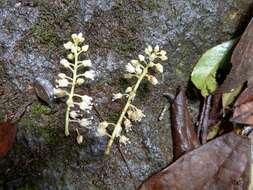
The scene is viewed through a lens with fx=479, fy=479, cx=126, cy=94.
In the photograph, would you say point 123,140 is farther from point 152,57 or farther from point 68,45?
point 68,45

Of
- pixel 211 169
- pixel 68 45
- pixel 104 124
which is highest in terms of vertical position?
pixel 68 45

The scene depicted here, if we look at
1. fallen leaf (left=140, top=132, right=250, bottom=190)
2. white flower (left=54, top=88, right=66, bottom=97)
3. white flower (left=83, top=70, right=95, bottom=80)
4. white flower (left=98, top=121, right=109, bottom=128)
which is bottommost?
fallen leaf (left=140, top=132, right=250, bottom=190)

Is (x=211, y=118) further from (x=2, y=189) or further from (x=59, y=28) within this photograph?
(x=2, y=189)

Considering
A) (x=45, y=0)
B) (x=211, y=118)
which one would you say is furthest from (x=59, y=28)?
(x=211, y=118)

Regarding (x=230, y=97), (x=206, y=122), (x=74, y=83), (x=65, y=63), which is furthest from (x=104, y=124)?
(x=230, y=97)

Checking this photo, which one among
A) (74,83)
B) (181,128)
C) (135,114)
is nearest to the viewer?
(74,83)

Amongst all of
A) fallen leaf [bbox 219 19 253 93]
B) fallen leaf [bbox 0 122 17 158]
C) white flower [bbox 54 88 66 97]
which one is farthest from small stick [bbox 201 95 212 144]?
fallen leaf [bbox 0 122 17 158]

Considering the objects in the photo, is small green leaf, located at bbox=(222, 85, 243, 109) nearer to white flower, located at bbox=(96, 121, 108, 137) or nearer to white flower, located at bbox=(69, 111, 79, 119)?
white flower, located at bbox=(96, 121, 108, 137)
